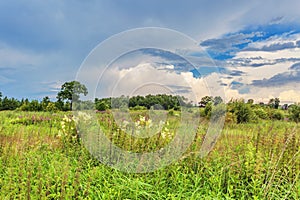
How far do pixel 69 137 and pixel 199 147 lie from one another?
2.38 meters

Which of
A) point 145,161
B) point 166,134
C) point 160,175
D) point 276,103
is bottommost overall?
point 160,175

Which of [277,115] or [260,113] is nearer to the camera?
[260,113]

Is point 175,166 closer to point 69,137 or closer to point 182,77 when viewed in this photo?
point 182,77

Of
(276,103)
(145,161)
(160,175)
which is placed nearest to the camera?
(160,175)

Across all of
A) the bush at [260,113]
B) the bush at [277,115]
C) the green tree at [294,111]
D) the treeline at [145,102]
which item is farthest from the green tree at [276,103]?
the treeline at [145,102]

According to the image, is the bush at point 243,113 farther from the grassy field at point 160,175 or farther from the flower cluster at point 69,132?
A: the flower cluster at point 69,132

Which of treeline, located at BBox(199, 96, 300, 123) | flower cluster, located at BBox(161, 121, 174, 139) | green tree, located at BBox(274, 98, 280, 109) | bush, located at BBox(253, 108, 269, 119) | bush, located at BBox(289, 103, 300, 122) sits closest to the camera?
flower cluster, located at BBox(161, 121, 174, 139)

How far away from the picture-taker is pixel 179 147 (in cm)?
474

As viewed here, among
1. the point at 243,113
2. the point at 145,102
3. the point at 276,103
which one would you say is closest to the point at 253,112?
the point at 243,113

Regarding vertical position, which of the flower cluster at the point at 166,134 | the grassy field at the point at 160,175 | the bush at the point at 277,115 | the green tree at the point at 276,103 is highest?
the green tree at the point at 276,103

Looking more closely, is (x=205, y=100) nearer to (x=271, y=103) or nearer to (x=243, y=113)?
(x=243, y=113)

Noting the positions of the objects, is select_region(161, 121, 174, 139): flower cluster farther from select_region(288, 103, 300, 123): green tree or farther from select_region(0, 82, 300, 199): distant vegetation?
select_region(288, 103, 300, 123): green tree

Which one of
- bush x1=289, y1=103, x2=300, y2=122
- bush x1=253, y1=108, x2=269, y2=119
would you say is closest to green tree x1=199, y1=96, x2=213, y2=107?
bush x1=253, y1=108, x2=269, y2=119

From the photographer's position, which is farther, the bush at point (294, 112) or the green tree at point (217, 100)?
the bush at point (294, 112)
